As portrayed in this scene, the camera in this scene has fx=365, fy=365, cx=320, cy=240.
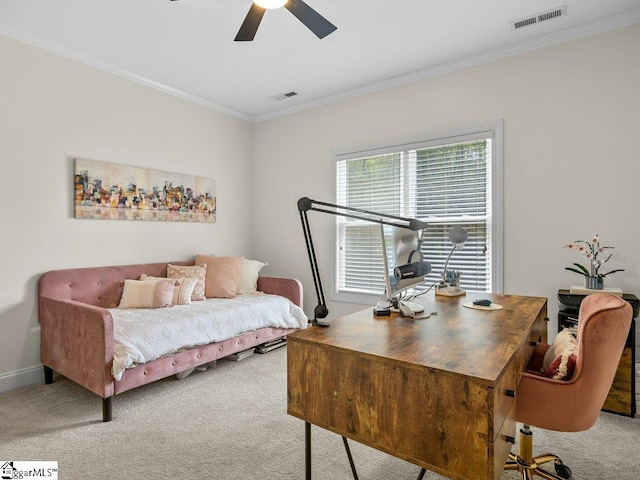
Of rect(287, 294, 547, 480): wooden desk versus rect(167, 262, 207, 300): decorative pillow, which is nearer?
rect(287, 294, 547, 480): wooden desk

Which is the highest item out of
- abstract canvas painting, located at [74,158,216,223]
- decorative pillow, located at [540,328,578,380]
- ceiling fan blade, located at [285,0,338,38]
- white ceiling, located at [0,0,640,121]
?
white ceiling, located at [0,0,640,121]

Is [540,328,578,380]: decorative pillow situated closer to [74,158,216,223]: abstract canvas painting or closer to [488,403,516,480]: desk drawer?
[488,403,516,480]: desk drawer

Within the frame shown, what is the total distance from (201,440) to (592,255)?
10.1 ft

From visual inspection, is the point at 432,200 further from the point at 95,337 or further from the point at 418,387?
the point at 95,337

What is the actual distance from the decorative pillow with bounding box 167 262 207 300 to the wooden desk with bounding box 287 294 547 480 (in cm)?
245

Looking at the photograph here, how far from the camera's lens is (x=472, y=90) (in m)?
3.47

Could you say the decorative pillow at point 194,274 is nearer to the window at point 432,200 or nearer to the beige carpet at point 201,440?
the beige carpet at point 201,440

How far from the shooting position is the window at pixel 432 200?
134 inches

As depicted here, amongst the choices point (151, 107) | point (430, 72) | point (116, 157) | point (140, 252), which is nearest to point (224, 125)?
point (151, 107)

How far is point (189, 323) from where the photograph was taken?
2926 millimetres

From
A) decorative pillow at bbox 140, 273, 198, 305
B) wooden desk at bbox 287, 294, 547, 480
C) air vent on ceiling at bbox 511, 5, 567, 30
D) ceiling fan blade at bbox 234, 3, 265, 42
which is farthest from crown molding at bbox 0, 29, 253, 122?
wooden desk at bbox 287, 294, 547, 480

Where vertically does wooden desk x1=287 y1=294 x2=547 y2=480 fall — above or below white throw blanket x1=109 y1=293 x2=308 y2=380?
above

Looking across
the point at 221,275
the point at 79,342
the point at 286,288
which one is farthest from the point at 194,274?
the point at 79,342

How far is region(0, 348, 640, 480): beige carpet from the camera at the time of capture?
1865 mm
